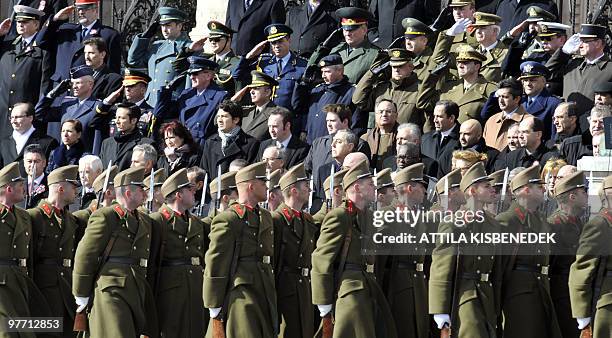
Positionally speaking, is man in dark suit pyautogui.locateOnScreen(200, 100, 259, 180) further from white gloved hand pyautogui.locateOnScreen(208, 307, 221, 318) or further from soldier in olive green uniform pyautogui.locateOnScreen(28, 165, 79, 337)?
A: white gloved hand pyautogui.locateOnScreen(208, 307, 221, 318)

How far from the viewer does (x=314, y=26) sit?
79.3 ft

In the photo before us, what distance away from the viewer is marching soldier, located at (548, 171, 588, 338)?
17.1 meters

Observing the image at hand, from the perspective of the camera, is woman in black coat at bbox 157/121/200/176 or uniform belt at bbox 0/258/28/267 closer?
uniform belt at bbox 0/258/28/267

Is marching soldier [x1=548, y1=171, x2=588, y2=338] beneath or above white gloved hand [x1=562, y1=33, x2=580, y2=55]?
beneath

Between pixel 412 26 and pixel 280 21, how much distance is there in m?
2.49

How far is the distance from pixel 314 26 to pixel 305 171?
579 centimetres

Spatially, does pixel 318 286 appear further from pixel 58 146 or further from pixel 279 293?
pixel 58 146

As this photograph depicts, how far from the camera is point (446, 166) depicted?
19.6m

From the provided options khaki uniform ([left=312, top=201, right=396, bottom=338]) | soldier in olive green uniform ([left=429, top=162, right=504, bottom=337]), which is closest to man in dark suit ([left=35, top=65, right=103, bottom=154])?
khaki uniform ([left=312, top=201, right=396, bottom=338])

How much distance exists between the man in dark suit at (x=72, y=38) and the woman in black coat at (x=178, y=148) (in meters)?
3.47

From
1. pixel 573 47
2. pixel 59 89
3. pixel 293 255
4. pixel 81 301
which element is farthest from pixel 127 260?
pixel 59 89

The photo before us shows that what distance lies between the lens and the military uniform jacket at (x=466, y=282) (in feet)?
55.0

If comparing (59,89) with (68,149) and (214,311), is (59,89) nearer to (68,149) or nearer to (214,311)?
(68,149)

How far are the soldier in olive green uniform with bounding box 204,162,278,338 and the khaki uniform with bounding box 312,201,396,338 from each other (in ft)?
1.56
